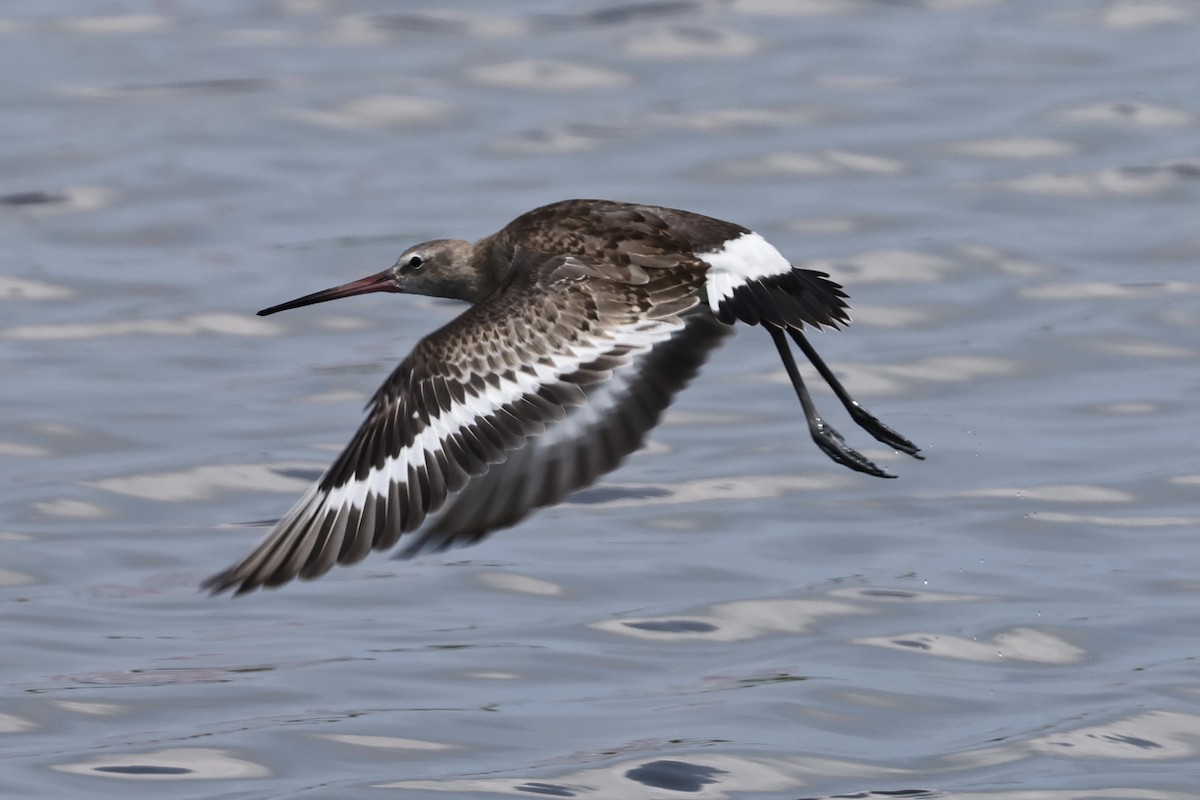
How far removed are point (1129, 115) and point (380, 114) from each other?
5.47 meters

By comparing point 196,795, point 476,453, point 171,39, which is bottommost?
point 196,795

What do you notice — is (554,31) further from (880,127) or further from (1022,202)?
(1022,202)

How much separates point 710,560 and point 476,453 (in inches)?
138

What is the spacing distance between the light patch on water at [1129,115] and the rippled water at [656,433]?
0.04 metres

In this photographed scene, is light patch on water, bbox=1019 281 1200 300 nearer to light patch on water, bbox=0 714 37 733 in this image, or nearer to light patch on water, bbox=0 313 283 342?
light patch on water, bbox=0 313 283 342

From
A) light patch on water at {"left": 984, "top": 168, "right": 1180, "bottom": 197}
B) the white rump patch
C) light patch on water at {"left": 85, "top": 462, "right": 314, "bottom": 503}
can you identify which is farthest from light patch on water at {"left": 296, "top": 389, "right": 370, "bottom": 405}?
the white rump patch

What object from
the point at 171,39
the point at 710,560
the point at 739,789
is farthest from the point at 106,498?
the point at 171,39

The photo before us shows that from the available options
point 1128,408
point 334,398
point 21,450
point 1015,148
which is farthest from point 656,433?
point 1015,148

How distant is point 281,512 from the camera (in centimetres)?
1137

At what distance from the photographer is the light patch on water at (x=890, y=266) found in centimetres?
1447

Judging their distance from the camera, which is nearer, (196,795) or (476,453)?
(476,453)

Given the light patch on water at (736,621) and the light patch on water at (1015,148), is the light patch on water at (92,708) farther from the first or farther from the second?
the light patch on water at (1015,148)

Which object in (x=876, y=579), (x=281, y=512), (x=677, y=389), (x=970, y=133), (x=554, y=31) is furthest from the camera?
(x=554, y=31)

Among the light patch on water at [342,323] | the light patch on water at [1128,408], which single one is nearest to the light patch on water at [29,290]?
the light patch on water at [342,323]
